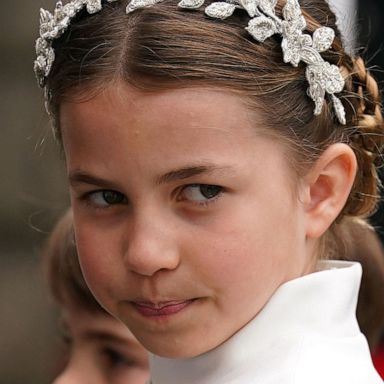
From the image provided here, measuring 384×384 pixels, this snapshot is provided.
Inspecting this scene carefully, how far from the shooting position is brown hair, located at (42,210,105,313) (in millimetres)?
3477

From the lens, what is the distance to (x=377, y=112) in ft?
9.59

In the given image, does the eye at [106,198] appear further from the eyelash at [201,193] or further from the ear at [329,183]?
the ear at [329,183]

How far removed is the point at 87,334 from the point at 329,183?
3.51ft

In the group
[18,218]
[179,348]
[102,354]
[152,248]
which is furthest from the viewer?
[18,218]

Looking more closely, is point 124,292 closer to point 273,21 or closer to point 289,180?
point 289,180

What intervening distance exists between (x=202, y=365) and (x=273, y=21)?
2.27 ft

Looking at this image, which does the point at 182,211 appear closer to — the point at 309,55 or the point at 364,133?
the point at 309,55

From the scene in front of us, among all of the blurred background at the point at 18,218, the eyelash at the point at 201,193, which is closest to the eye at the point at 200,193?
the eyelash at the point at 201,193

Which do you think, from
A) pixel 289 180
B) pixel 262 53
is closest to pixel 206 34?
pixel 262 53

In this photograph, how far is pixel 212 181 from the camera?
2.42 m

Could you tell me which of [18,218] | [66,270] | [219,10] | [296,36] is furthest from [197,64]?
[18,218]

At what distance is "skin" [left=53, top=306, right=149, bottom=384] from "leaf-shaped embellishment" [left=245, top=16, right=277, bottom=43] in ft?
3.71

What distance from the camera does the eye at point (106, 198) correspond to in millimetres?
2492

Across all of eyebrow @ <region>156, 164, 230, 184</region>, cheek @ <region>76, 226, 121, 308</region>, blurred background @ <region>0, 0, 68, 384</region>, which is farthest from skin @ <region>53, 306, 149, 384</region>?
blurred background @ <region>0, 0, 68, 384</region>
